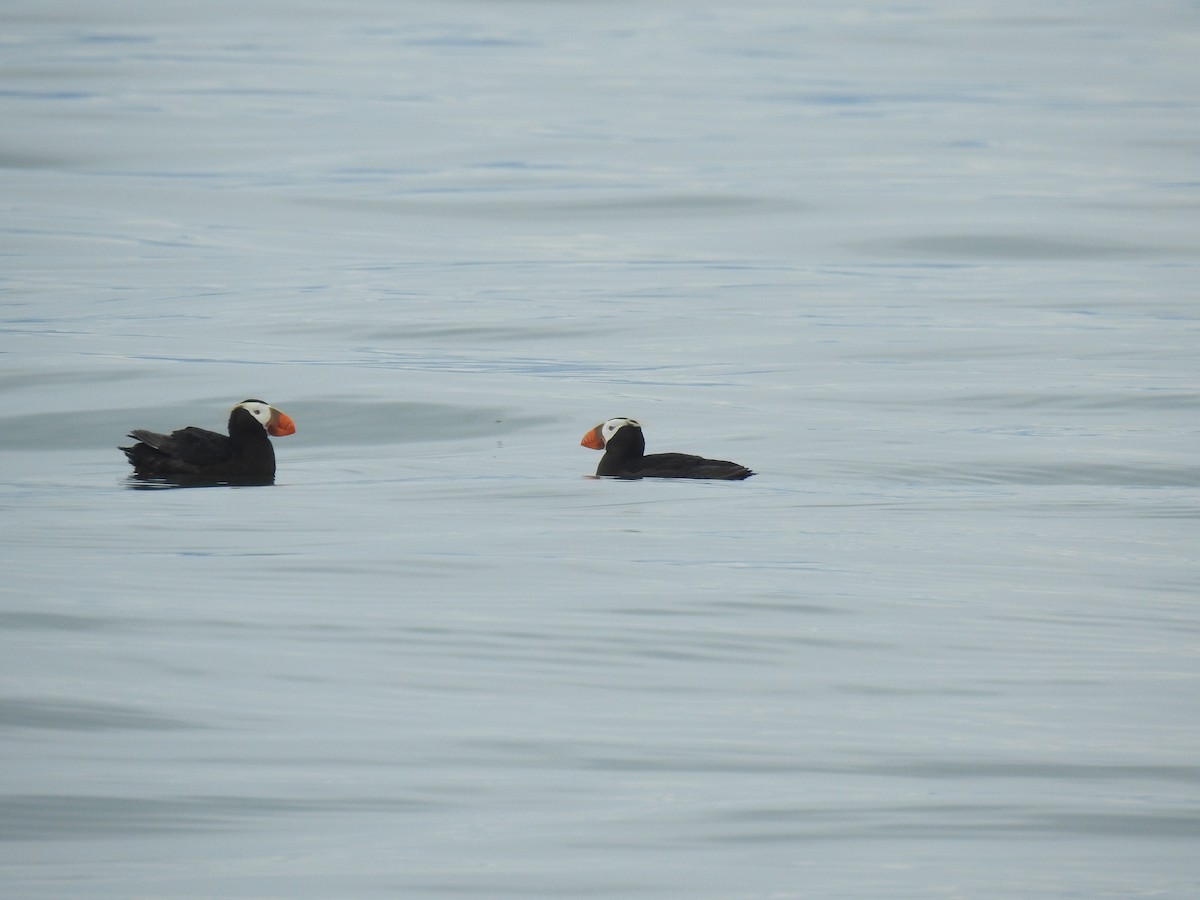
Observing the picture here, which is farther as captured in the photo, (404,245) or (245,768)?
(404,245)

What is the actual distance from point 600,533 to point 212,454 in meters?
2.82

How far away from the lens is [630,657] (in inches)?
244

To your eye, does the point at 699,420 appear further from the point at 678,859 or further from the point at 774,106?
the point at 774,106

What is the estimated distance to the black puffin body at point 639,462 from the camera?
996 cm

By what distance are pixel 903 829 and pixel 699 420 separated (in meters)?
8.33

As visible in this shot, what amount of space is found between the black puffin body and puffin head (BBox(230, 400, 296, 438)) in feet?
5.88

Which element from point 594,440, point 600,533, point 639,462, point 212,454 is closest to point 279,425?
point 212,454

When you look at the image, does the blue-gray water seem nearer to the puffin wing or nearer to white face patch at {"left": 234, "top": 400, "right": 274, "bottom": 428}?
the puffin wing

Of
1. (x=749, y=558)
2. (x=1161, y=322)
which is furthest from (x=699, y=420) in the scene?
(x=1161, y=322)

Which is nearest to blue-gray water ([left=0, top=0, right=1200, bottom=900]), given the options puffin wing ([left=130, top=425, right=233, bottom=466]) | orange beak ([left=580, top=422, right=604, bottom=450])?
orange beak ([left=580, top=422, right=604, bottom=450])

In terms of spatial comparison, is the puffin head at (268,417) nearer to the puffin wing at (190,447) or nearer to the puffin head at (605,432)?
the puffin wing at (190,447)

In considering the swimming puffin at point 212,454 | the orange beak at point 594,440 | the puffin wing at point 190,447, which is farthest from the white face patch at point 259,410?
the orange beak at point 594,440

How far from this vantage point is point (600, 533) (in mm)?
8570

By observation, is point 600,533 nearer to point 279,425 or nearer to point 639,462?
point 639,462
